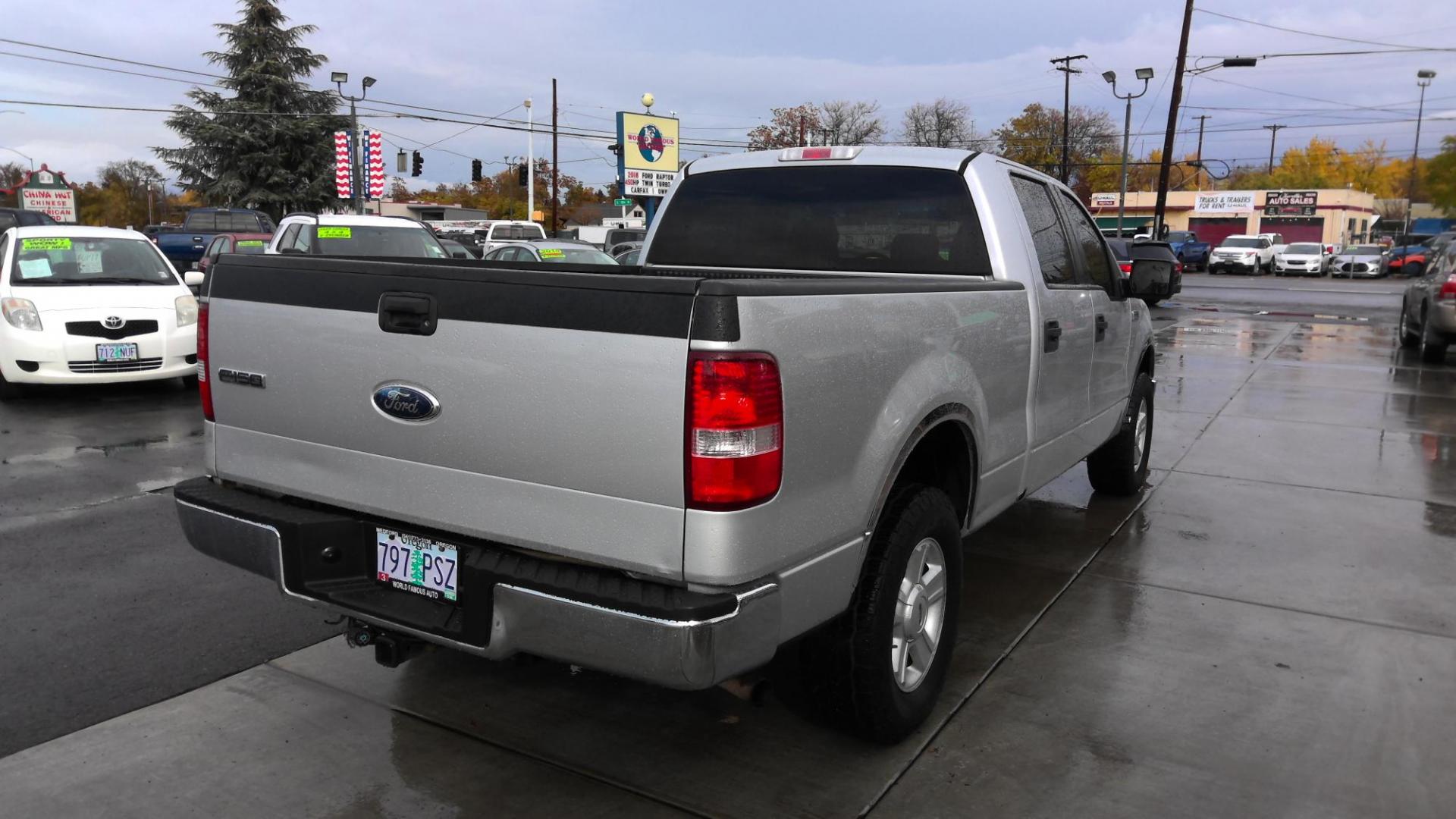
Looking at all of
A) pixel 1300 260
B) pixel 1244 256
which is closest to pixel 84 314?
pixel 1244 256

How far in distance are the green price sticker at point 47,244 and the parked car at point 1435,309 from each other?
14938mm

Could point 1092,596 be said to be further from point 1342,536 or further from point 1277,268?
point 1277,268

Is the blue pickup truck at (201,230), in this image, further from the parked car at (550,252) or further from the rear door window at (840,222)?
the rear door window at (840,222)

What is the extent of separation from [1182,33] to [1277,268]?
15853 millimetres

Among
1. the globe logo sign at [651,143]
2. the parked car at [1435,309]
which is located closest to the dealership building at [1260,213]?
the globe logo sign at [651,143]

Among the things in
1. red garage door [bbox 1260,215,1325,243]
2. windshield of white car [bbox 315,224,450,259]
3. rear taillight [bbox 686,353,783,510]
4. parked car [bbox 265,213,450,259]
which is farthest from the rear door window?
red garage door [bbox 1260,215,1325,243]

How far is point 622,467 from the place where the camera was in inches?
103

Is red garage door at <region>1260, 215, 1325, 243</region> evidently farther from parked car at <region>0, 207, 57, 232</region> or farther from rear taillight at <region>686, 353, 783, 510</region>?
rear taillight at <region>686, 353, 783, 510</region>

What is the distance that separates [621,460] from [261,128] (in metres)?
54.2

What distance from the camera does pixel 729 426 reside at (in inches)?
99.2

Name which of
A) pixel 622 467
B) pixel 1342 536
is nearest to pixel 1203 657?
pixel 1342 536

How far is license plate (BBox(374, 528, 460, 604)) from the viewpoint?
294 centimetres

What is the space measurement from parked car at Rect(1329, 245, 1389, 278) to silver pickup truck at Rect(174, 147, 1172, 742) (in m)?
48.3

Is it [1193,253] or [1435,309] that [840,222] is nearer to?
[1435,309]
